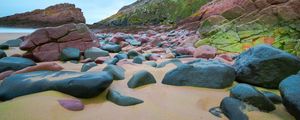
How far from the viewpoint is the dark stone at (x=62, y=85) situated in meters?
2.79

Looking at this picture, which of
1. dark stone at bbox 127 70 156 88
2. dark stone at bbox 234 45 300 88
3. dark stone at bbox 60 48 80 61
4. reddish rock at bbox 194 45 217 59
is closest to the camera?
dark stone at bbox 127 70 156 88

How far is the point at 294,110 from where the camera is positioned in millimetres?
2373

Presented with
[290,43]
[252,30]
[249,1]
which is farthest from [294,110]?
[249,1]

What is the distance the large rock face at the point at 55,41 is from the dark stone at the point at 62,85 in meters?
2.89

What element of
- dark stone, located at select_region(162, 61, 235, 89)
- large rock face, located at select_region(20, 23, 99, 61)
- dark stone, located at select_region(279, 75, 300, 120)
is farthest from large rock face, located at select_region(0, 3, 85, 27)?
dark stone, located at select_region(279, 75, 300, 120)

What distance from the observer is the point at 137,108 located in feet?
8.61

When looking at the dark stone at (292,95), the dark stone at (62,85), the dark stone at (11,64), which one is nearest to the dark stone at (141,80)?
the dark stone at (62,85)

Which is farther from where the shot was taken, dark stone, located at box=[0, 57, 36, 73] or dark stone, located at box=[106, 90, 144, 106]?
dark stone, located at box=[0, 57, 36, 73]

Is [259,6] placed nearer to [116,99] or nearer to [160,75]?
[160,75]

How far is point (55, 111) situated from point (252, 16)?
25.4ft

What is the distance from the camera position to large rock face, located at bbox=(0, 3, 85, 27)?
40.4m

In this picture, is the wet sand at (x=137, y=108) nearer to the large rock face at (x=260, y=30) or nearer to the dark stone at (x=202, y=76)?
the dark stone at (x=202, y=76)

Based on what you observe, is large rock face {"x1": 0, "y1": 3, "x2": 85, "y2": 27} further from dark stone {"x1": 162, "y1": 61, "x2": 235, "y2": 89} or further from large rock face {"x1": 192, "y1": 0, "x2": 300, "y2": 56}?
dark stone {"x1": 162, "y1": 61, "x2": 235, "y2": 89}

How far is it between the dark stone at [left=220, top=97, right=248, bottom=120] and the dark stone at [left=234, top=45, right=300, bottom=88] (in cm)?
100
